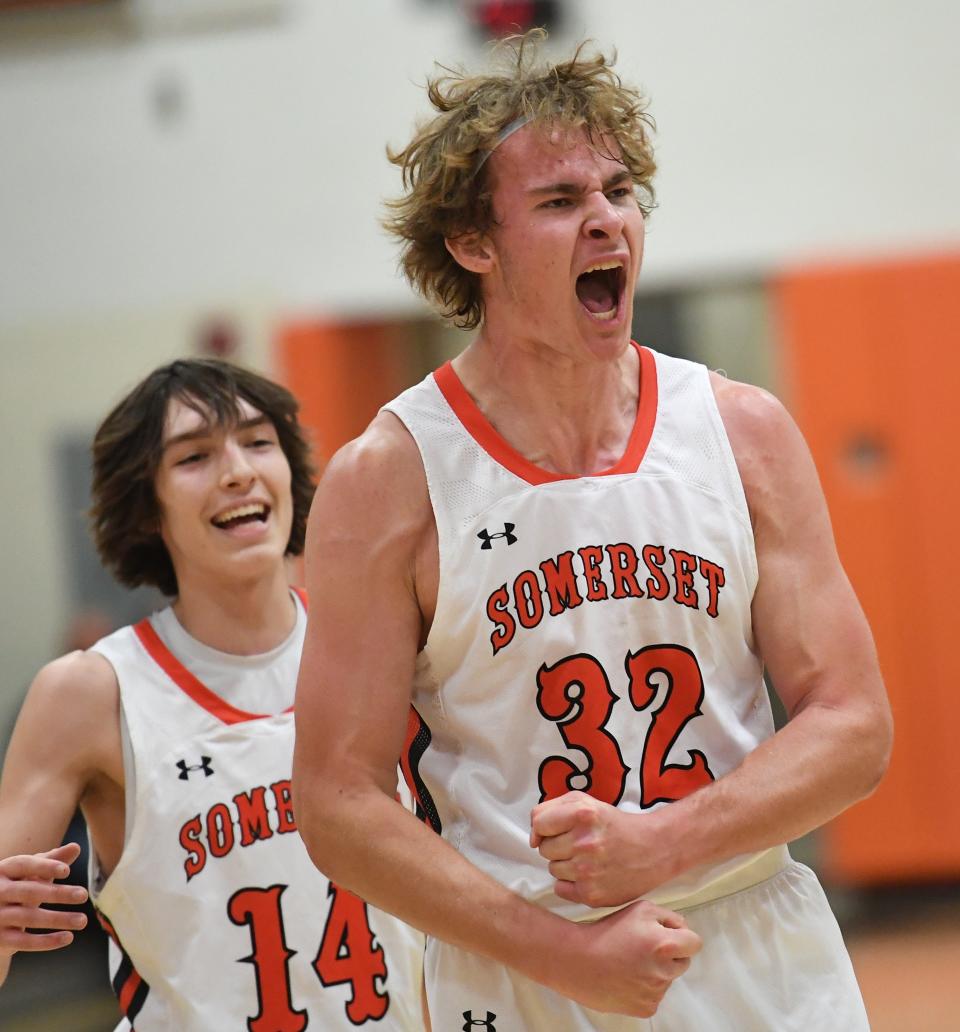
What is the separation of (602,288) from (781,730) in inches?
28.3

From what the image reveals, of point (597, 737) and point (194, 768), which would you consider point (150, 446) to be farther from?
point (597, 737)

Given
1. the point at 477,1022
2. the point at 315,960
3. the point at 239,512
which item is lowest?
the point at 477,1022

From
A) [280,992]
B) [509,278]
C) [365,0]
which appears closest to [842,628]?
[509,278]

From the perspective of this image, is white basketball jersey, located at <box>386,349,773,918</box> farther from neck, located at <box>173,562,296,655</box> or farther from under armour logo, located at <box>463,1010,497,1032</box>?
neck, located at <box>173,562,296,655</box>

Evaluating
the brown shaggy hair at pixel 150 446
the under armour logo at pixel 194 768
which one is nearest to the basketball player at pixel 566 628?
the under armour logo at pixel 194 768

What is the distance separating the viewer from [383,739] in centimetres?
229

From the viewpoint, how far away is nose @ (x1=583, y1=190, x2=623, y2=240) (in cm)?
232

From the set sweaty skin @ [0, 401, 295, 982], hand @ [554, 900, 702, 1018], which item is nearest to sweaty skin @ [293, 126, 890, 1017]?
hand @ [554, 900, 702, 1018]

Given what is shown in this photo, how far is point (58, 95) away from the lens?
785 cm

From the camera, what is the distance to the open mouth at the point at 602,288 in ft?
7.75

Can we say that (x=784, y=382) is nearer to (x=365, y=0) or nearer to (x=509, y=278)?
(x=365, y=0)

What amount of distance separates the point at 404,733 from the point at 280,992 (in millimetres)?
919

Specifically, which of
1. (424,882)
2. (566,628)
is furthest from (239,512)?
(424,882)

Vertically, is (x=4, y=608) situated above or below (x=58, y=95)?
below
